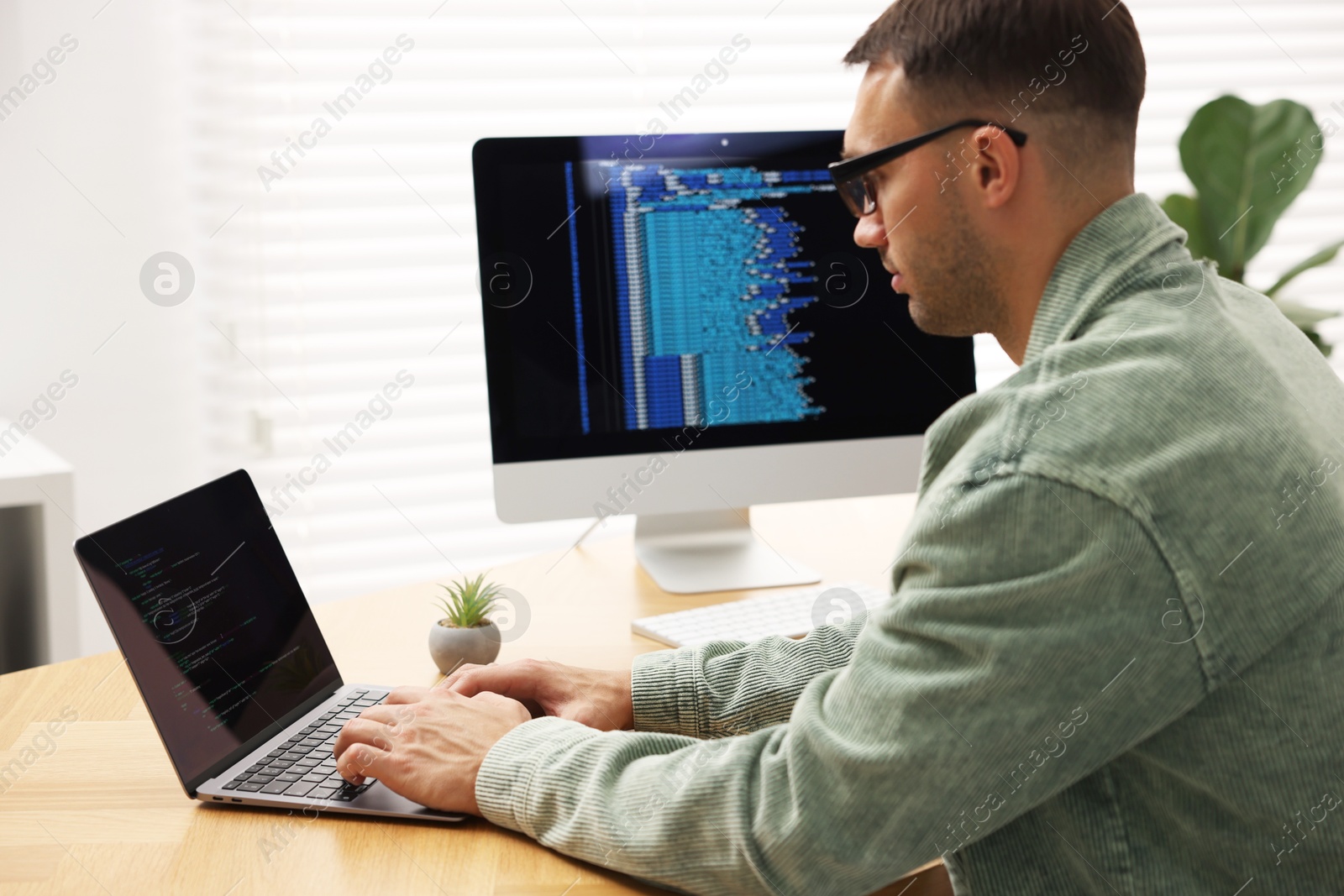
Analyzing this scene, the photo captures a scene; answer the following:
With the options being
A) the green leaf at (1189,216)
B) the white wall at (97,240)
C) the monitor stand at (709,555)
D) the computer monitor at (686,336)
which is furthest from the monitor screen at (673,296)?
the white wall at (97,240)

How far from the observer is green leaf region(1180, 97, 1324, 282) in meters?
2.04

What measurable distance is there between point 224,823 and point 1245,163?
2.03 meters

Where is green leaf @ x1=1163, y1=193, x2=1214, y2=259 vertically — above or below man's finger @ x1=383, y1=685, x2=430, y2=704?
above

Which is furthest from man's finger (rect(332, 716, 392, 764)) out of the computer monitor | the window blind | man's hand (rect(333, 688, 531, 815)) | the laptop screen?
the window blind

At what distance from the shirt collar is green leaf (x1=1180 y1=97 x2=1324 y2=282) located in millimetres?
1480

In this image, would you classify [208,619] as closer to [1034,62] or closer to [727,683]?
[727,683]

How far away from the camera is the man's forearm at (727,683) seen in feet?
3.13

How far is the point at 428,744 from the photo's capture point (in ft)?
2.80

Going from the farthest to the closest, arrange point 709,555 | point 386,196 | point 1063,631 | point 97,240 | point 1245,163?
point 386,196 < point 97,240 < point 1245,163 < point 709,555 < point 1063,631

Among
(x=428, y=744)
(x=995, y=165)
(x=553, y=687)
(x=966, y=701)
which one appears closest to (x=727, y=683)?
(x=553, y=687)

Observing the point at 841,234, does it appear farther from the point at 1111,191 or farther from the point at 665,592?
the point at 1111,191

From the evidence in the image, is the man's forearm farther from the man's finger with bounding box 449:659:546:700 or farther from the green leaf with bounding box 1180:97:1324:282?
the green leaf with bounding box 1180:97:1324:282

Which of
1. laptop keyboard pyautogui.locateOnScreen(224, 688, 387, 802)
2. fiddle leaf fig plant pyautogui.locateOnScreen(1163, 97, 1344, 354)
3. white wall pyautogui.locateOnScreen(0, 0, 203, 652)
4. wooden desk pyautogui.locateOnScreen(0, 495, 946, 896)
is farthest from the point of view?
white wall pyautogui.locateOnScreen(0, 0, 203, 652)

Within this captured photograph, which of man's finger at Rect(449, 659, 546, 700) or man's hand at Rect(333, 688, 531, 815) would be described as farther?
man's finger at Rect(449, 659, 546, 700)
